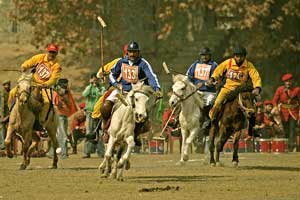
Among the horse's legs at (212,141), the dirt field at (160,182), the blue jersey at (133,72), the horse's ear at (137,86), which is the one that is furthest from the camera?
the horse's legs at (212,141)

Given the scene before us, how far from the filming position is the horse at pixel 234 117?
2689 centimetres

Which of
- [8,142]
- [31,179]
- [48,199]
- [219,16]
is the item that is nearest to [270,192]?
[48,199]

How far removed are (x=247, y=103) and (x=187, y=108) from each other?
5.48 feet

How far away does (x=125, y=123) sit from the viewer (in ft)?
74.4

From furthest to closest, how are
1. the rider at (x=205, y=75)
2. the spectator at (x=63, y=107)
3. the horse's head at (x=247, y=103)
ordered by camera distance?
Answer: the spectator at (x=63, y=107) → the rider at (x=205, y=75) → the horse's head at (x=247, y=103)

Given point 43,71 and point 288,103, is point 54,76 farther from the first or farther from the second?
point 288,103

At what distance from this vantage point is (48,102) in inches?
1073

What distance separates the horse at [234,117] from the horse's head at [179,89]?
898 millimetres

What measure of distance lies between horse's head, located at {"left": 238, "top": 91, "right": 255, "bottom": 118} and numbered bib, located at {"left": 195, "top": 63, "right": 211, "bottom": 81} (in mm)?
1982

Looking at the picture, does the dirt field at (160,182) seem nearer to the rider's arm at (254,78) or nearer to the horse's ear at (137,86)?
the horse's ear at (137,86)

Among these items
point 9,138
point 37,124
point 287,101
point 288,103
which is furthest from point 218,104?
point 288,103

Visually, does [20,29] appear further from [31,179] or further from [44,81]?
[31,179]

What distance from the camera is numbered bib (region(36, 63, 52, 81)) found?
27.2 meters

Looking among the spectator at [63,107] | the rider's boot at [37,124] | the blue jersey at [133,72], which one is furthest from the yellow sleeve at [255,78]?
the spectator at [63,107]
